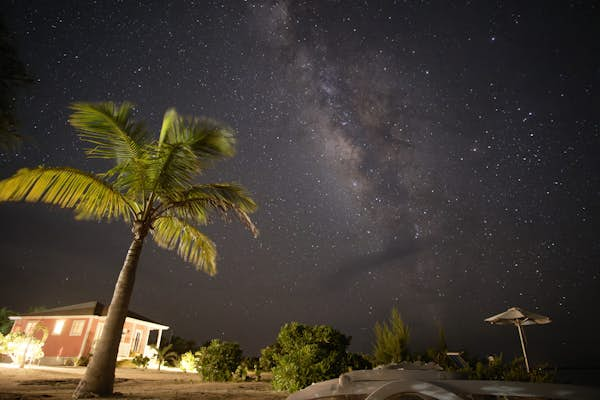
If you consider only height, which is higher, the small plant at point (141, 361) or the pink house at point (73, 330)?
the pink house at point (73, 330)

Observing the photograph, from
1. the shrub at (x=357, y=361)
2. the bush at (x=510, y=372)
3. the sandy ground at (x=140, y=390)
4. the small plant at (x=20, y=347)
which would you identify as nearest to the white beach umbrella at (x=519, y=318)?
the bush at (x=510, y=372)

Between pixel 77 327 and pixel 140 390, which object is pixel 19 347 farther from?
pixel 140 390

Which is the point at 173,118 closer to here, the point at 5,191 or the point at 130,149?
the point at 130,149

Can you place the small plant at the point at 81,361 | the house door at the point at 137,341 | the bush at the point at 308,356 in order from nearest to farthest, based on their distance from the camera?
the bush at the point at 308,356, the small plant at the point at 81,361, the house door at the point at 137,341

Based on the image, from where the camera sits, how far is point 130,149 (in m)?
7.80

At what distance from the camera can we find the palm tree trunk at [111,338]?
255 inches

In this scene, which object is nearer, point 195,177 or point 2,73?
point 195,177

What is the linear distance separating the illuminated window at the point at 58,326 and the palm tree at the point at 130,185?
60.8ft

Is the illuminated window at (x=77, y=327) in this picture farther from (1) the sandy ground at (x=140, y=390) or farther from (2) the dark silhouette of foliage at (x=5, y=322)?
(2) the dark silhouette of foliage at (x=5, y=322)

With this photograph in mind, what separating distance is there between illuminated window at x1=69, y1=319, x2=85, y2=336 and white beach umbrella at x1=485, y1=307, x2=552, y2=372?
2201 centimetres

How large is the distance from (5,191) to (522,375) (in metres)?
10.6

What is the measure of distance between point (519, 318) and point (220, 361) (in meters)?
10.6

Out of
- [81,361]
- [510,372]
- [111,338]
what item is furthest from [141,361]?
[510,372]

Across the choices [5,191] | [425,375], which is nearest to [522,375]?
[425,375]
